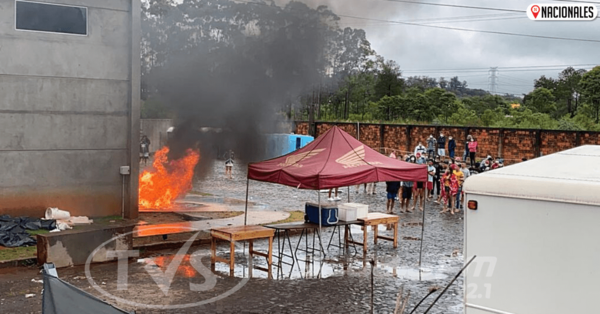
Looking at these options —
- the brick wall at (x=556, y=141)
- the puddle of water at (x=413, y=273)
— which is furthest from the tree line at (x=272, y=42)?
the puddle of water at (x=413, y=273)

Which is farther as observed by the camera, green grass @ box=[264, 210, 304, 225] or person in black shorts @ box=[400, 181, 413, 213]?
person in black shorts @ box=[400, 181, 413, 213]

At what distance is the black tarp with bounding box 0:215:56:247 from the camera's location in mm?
13023

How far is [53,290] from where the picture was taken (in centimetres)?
456

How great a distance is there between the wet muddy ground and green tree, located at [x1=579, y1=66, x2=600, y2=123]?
30.1 m

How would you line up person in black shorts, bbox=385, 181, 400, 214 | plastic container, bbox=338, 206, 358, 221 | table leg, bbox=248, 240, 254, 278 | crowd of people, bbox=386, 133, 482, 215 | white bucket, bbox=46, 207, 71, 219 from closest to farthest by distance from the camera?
1. table leg, bbox=248, 240, 254, 278
2. plastic container, bbox=338, 206, 358, 221
3. white bucket, bbox=46, 207, 71, 219
4. person in black shorts, bbox=385, 181, 400, 214
5. crowd of people, bbox=386, 133, 482, 215

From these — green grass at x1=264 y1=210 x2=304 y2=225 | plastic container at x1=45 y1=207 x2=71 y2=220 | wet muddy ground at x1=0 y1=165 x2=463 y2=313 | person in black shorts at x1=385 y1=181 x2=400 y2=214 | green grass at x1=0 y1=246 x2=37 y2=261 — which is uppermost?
person in black shorts at x1=385 y1=181 x2=400 y2=214

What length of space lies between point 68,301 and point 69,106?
39.5 feet

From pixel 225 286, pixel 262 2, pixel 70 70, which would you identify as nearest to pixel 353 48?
pixel 262 2

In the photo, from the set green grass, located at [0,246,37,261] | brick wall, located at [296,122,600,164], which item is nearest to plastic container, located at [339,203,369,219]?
green grass, located at [0,246,37,261]

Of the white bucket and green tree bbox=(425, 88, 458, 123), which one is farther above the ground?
green tree bbox=(425, 88, 458, 123)

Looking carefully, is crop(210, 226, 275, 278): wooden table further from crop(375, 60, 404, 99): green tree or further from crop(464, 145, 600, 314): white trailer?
crop(375, 60, 404, 99): green tree

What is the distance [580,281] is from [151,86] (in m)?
22.4

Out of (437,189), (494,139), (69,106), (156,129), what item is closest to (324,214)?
(69,106)

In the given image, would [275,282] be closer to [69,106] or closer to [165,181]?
[69,106]
